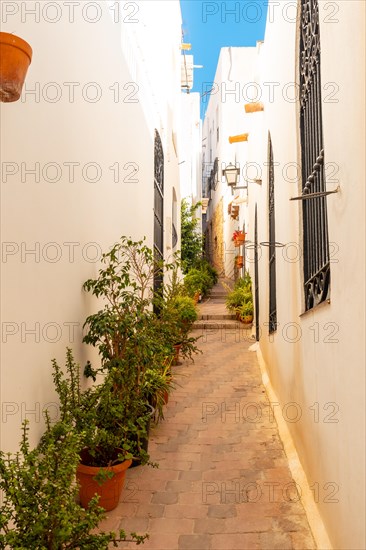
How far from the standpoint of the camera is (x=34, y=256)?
2.65 metres

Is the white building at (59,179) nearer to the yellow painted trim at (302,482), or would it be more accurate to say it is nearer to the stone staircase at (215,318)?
the yellow painted trim at (302,482)

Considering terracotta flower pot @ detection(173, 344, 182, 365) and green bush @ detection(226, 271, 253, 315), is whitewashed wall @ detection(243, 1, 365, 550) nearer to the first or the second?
terracotta flower pot @ detection(173, 344, 182, 365)

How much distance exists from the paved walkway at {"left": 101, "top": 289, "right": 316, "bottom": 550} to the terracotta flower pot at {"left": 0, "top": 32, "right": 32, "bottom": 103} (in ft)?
8.27

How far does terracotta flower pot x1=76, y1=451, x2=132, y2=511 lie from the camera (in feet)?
9.74

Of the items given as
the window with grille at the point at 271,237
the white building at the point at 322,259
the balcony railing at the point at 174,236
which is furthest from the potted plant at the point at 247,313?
the white building at the point at 322,259

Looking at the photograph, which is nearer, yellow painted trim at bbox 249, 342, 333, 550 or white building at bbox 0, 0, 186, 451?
white building at bbox 0, 0, 186, 451

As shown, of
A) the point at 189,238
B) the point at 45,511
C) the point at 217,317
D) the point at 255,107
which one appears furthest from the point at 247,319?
the point at 45,511

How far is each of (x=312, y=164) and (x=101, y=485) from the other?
2.54m

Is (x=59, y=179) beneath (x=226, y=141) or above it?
beneath

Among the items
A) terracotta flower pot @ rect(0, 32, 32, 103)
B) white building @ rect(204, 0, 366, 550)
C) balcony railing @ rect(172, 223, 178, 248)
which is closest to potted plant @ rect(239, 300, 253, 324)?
balcony railing @ rect(172, 223, 178, 248)

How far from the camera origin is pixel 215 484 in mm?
3535

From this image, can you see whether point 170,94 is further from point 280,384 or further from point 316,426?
point 316,426

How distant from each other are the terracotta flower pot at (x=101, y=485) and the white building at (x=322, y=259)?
4.02 ft

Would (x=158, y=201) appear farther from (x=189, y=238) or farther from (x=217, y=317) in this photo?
(x=189, y=238)
